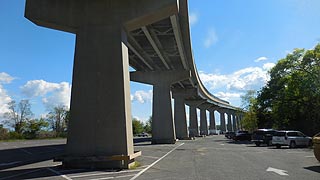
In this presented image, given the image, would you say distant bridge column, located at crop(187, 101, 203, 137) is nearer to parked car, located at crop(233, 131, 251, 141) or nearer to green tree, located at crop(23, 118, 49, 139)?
parked car, located at crop(233, 131, 251, 141)

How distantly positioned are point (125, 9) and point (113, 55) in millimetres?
2350

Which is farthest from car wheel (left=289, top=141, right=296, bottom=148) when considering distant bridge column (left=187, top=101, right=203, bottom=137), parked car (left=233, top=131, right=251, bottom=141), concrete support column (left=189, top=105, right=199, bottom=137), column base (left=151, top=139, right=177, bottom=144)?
concrete support column (left=189, top=105, right=199, bottom=137)

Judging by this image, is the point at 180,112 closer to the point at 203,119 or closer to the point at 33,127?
the point at 33,127

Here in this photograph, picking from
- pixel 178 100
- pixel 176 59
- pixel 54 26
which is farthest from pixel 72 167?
pixel 178 100

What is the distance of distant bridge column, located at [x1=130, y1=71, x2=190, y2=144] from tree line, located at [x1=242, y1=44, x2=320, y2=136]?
44.8 feet

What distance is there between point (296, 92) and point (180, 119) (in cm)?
2296

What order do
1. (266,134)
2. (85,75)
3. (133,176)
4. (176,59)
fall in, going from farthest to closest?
(176,59)
(266,134)
(85,75)
(133,176)

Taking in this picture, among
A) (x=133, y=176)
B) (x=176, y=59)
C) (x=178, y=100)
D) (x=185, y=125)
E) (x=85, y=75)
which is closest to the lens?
(x=133, y=176)

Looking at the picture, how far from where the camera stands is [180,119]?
60938 millimetres

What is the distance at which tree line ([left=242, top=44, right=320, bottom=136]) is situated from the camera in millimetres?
40281

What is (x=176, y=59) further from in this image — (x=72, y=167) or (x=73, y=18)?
(x=72, y=167)

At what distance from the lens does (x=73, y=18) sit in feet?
51.4

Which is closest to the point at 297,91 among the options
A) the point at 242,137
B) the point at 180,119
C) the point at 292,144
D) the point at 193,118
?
the point at 242,137

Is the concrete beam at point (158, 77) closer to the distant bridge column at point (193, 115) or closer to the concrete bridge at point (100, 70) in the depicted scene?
the concrete bridge at point (100, 70)
